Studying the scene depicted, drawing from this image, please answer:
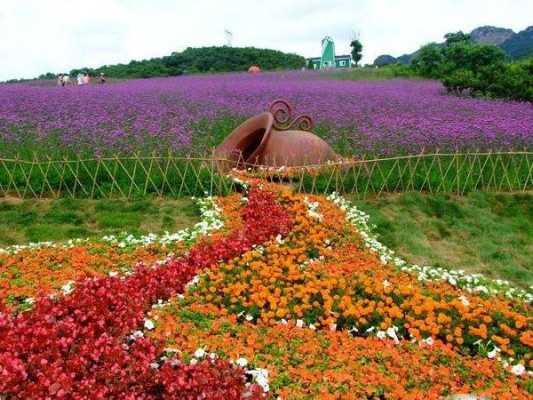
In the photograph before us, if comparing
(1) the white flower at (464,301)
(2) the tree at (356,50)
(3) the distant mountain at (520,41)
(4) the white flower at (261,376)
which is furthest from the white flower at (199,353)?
(3) the distant mountain at (520,41)

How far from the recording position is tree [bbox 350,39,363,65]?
5831cm

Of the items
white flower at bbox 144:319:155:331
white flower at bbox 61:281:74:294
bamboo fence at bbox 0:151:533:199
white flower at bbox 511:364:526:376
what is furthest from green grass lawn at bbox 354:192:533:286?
white flower at bbox 61:281:74:294

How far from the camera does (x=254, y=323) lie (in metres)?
5.35

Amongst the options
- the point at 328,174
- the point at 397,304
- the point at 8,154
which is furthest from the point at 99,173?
the point at 397,304

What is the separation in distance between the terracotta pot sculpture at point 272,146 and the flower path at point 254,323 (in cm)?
312

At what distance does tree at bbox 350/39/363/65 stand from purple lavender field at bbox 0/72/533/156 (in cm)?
4285

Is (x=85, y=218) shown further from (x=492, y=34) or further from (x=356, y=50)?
(x=492, y=34)

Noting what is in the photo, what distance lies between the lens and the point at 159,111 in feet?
45.2

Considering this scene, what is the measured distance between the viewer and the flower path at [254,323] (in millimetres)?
4102

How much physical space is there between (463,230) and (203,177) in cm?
404

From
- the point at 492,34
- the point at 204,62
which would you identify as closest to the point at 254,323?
the point at 204,62

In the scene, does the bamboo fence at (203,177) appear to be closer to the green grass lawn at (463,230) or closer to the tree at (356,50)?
the green grass lawn at (463,230)

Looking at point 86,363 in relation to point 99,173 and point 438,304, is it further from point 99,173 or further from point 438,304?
point 99,173

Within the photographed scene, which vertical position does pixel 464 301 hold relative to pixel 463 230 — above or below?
above
